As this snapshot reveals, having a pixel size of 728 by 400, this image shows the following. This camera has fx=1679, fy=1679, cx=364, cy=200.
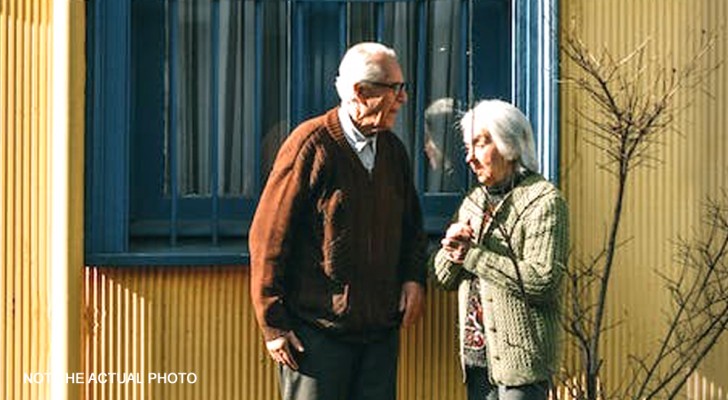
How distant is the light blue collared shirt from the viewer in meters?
5.69

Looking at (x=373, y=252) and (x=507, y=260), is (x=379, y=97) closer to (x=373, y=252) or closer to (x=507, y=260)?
(x=373, y=252)

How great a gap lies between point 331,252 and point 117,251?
0.90m

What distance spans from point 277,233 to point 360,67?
2.05 feet

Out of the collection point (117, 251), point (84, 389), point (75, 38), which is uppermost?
point (75, 38)

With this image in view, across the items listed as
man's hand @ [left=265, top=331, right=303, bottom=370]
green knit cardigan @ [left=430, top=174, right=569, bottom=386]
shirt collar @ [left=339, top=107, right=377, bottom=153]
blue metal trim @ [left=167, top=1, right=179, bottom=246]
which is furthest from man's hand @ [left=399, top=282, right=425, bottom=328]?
blue metal trim @ [left=167, top=1, right=179, bottom=246]

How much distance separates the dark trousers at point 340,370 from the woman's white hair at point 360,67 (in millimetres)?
821

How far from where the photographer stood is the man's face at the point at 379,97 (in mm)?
5645

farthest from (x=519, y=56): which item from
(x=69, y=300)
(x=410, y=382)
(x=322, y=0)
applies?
(x=69, y=300)

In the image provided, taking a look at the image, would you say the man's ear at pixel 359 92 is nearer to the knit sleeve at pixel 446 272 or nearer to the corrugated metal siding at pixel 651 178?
the knit sleeve at pixel 446 272

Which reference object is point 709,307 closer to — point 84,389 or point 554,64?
point 554,64

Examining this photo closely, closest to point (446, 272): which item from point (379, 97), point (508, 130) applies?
point (508, 130)

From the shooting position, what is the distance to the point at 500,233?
18.2 feet

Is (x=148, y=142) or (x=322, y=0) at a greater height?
(x=322, y=0)

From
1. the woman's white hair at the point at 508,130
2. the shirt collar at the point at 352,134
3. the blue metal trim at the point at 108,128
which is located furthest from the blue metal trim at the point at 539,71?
the blue metal trim at the point at 108,128
